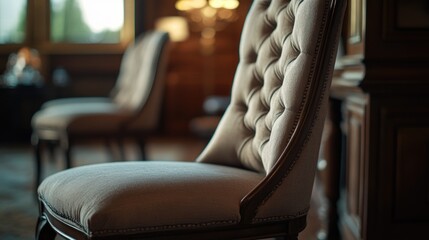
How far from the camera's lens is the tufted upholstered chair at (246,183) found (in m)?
0.98

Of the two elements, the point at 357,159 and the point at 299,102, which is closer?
the point at 299,102

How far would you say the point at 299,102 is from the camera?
3.53 feet

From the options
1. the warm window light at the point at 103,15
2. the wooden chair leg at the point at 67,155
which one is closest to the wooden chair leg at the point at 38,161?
the wooden chair leg at the point at 67,155

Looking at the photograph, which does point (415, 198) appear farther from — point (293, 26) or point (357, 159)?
point (293, 26)

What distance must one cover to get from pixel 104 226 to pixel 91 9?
15.4 feet

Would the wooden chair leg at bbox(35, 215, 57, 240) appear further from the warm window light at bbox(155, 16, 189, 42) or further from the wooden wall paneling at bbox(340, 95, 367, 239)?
the warm window light at bbox(155, 16, 189, 42)

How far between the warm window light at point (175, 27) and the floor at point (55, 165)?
34.5 inches

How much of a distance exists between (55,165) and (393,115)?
8.25 feet

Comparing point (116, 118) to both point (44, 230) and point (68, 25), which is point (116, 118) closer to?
point (44, 230)

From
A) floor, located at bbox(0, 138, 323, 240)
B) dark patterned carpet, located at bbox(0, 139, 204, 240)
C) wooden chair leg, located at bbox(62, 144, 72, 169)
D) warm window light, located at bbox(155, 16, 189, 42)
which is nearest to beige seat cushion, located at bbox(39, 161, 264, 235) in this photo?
floor, located at bbox(0, 138, 323, 240)

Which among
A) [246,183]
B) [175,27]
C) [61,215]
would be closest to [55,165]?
[175,27]

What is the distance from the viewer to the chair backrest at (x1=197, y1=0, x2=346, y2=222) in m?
1.05

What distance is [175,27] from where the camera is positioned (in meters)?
5.02

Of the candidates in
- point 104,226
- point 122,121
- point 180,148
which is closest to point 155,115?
point 122,121
